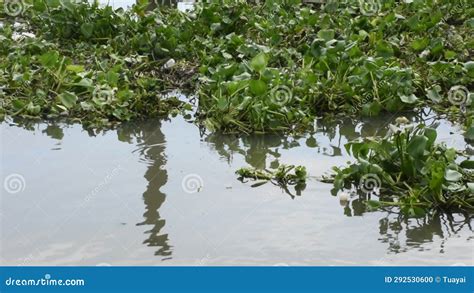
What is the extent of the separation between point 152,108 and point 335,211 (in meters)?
2.20

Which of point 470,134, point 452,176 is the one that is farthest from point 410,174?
Result: point 470,134

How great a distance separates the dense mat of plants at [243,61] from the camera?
638 cm

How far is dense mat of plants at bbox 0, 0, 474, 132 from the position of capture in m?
6.38

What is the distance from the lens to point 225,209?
15.9ft

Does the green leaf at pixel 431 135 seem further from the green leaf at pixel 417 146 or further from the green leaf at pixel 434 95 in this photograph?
the green leaf at pixel 434 95

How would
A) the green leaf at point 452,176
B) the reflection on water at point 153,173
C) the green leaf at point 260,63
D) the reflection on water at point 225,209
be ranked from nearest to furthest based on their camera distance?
the reflection on water at point 225,209 < the reflection on water at point 153,173 < the green leaf at point 452,176 < the green leaf at point 260,63

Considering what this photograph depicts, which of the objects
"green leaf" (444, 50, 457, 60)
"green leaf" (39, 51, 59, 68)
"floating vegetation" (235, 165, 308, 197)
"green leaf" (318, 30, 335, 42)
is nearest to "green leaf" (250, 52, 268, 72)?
"green leaf" (318, 30, 335, 42)

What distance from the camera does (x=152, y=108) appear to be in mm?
6586

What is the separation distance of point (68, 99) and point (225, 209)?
212 cm

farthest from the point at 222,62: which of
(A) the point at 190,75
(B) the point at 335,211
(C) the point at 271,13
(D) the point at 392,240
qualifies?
(D) the point at 392,240

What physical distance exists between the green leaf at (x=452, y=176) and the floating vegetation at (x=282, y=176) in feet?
2.82

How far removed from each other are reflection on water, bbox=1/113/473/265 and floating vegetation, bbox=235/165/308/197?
66mm

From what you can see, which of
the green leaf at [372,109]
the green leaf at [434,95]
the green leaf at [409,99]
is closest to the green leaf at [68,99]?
the green leaf at [372,109]

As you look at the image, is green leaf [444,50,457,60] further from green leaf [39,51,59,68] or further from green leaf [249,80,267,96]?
green leaf [39,51,59,68]
